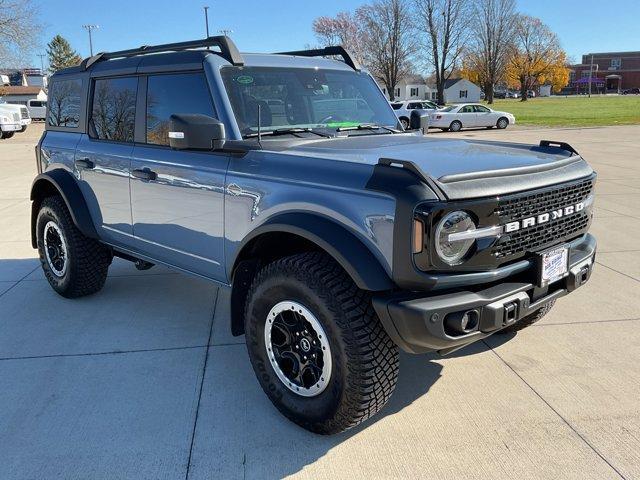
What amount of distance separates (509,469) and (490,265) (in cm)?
96

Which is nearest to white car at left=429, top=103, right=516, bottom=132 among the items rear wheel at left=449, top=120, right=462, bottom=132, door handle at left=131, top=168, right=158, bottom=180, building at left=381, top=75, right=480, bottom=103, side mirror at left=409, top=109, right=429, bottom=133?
rear wheel at left=449, top=120, right=462, bottom=132

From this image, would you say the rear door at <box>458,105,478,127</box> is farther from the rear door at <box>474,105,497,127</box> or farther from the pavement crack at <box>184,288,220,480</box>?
the pavement crack at <box>184,288,220,480</box>

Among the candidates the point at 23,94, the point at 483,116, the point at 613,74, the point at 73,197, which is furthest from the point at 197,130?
the point at 613,74

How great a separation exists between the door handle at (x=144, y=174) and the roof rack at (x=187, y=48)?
886mm

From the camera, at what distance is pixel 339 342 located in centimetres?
270

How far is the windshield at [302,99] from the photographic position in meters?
3.57

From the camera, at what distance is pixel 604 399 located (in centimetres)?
326

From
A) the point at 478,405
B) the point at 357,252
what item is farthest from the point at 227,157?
the point at 478,405

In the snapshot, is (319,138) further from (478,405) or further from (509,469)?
(509,469)

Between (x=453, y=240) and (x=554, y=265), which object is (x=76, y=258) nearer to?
(x=453, y=240)

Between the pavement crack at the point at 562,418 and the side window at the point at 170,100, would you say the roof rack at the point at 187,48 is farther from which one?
the pavement crack at the point at 562,418

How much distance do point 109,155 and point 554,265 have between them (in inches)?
126

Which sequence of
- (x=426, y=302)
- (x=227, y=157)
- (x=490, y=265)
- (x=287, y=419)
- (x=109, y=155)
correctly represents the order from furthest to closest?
1. (x=109, y=155)
2. (x=227, y=157)
3. (x=287, y=419)
4. (x=490, y=265)
5. (x=426, y=302)

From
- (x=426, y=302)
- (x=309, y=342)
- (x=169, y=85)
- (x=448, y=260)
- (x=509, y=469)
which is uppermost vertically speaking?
(x=169, y=85)
